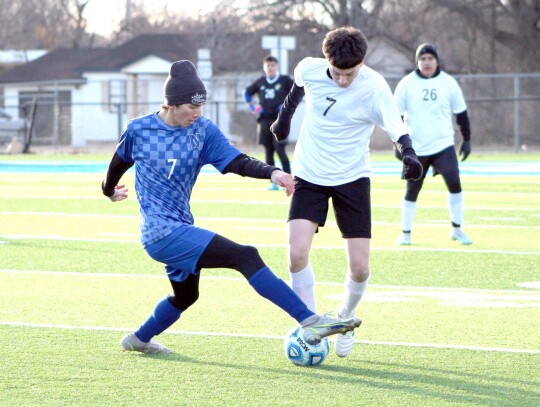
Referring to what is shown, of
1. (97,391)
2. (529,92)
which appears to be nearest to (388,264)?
(97,391)

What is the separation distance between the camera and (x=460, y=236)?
12.2 metres

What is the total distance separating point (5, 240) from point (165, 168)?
687cm

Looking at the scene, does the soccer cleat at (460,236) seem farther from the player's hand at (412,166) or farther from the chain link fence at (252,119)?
the chain link fence at (252,119)

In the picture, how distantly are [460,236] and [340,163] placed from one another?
18.8 feet

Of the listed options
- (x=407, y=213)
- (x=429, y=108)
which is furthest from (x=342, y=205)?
(x=407, y=213)

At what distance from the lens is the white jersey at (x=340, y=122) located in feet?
Result: 21.7

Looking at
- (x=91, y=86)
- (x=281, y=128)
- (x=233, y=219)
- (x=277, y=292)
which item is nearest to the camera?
(x=277, y=292)

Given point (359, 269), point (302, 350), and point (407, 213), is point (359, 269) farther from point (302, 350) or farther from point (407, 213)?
point (407, 213)

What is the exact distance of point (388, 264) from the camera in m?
10.6

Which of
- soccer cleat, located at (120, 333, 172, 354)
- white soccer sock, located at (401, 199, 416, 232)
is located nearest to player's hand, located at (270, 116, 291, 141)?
soccer cleat, located at (120, 333, 172, 354)

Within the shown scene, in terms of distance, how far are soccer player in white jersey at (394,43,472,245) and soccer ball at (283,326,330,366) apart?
560 cm

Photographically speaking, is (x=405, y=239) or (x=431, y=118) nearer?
(x=431, y=118)

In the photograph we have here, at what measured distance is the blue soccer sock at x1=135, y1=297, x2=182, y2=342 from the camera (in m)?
6.53

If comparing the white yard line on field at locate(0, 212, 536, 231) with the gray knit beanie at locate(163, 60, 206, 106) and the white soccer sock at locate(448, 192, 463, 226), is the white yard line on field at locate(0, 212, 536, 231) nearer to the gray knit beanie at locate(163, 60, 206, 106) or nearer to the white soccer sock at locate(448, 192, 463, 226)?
the white soccer sock at locate(448, 192, 463, 226)
